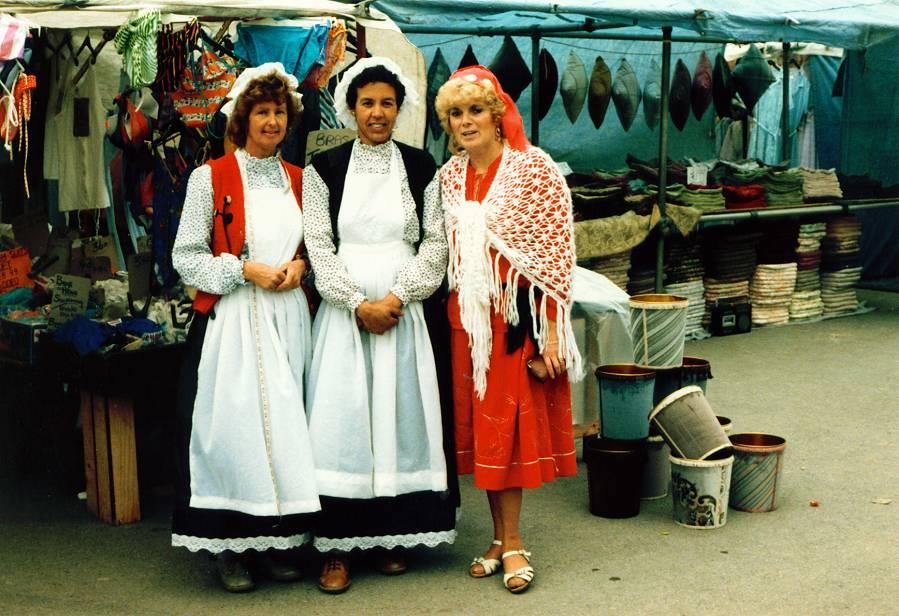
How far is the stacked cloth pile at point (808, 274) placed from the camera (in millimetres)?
10273

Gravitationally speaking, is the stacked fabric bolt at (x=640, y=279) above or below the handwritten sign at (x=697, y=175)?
below

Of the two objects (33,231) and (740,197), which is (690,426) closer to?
(33,231)

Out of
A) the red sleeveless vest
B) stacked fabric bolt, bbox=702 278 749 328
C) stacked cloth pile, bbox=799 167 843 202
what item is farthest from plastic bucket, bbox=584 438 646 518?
stacked cloth pile, bbox=799 167 843 202

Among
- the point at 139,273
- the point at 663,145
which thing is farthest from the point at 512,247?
the point at 663,145

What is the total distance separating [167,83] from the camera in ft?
16.0

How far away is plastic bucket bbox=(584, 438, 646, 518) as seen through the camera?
5270 millimetres

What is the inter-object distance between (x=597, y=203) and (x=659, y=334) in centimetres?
310

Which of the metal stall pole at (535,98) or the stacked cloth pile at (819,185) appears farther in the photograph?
the stacked cloth pile at (819,185)

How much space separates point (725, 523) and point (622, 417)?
0.63 metres

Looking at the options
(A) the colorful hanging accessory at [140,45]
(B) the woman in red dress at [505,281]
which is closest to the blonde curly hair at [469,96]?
(B) the woman in red dress at [505,281]

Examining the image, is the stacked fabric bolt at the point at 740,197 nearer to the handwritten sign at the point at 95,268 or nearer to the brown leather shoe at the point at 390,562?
the handwritten sign at the point at 95,268

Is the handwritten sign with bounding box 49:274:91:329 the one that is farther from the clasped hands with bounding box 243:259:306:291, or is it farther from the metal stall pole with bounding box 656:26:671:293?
the metal stall pole with bounding box 656:26:671:293

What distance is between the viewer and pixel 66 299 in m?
5.54

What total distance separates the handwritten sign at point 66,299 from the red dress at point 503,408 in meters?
1.97
